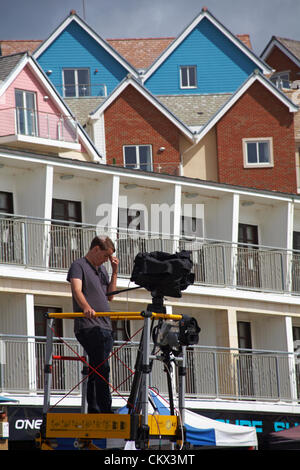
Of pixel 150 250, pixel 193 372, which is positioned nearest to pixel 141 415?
pixel 193 372

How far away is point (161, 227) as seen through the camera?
107ft

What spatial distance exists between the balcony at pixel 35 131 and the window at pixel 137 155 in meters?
5.53

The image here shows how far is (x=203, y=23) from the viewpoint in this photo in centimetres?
5481

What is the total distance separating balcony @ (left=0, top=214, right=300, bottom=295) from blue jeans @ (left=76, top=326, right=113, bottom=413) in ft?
49.1

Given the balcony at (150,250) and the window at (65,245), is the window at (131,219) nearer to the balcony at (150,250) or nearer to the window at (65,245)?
the balcony at (150,250)

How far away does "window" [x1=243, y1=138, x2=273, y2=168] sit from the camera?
45.9 meters

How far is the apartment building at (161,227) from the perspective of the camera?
27.7 meters

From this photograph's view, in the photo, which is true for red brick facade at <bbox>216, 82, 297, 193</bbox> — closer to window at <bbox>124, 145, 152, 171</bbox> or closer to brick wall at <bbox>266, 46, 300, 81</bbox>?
window at <bbox>124, 145, 152, 171</bbox>

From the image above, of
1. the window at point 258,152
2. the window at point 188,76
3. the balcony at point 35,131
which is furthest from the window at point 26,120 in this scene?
the window at point 188,76

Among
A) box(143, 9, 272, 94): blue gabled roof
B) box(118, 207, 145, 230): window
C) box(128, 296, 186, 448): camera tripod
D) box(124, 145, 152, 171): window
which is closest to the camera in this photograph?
box(128, 296, 186, 448): camera tripod

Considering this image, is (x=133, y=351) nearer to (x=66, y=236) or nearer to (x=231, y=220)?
(x=66, y=236)

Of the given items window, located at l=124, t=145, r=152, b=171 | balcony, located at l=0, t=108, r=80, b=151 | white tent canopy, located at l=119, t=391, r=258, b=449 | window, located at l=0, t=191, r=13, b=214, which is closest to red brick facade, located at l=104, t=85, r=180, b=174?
window, located at l=124, t=145, r=152, b=171

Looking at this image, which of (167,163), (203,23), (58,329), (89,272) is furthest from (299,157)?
(89,272)

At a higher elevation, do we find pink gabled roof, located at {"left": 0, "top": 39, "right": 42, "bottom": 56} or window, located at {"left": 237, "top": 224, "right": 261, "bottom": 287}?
pink gabled roof, located at {"left": 0, "top": 39, "right": 42, "bottom": 56}
